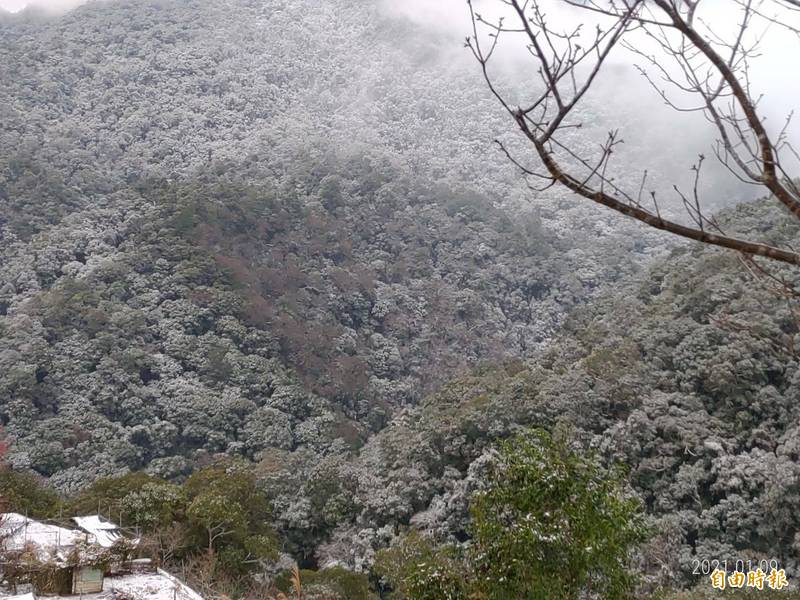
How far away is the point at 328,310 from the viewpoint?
101ft

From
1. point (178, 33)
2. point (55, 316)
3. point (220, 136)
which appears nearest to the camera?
point (55, 316)

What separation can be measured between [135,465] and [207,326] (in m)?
7.94

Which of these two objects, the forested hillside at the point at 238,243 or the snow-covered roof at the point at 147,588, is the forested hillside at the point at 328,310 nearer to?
the forested hillside at the point at 238,243

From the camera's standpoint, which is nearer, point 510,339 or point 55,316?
point 55,316

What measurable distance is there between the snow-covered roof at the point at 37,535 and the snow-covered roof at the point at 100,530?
0.21 meters

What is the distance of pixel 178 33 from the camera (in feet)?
183

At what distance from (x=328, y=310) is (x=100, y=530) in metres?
20.5

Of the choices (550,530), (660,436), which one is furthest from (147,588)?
(660,436)

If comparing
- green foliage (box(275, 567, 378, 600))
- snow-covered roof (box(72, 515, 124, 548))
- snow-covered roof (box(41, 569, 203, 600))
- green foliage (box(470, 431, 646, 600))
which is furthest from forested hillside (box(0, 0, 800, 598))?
green foliage (box(470, 431, 646, 600))

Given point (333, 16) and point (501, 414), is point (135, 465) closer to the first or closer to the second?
point (501, 414)

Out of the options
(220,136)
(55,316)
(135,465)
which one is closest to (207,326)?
(55,316)

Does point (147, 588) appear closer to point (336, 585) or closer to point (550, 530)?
point (336, 585)

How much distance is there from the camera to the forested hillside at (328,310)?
12.7m

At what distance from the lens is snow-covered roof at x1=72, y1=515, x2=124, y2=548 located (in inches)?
393
